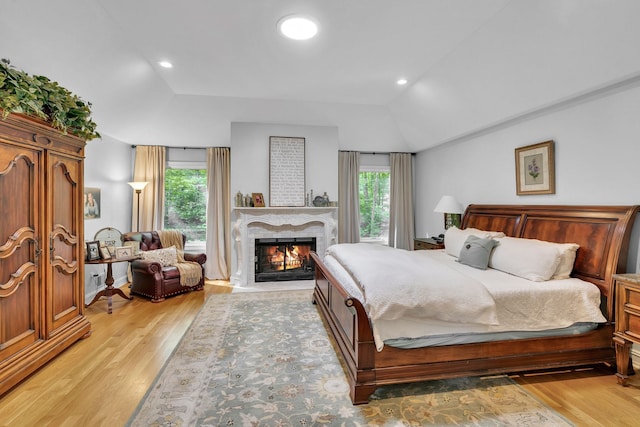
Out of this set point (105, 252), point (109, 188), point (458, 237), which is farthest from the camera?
point (109, 188)

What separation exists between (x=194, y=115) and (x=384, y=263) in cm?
407

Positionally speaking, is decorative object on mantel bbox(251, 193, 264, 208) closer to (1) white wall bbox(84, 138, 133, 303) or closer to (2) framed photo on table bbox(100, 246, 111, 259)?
(2) framed photo on table bbox(100, 246, 111, 259)

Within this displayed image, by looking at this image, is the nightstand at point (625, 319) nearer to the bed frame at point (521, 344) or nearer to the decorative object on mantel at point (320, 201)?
the bed frame at point (521, 344)

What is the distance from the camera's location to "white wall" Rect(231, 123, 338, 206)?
5184mm

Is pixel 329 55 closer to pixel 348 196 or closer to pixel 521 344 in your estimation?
pixel 348 196

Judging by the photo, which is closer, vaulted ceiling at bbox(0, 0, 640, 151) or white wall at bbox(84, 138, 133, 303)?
vaulted ceiling at bbox(0, 0, 640, 151)

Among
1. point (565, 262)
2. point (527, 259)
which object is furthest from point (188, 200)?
point (565, 262)

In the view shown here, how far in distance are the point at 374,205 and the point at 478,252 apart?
3330 mm

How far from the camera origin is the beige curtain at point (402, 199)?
20.4ft

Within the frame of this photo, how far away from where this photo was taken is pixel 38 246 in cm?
254

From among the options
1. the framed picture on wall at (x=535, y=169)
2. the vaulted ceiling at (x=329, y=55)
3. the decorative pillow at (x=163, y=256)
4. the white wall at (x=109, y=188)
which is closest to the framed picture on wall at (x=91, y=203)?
the white wall at (x=109, y=188)

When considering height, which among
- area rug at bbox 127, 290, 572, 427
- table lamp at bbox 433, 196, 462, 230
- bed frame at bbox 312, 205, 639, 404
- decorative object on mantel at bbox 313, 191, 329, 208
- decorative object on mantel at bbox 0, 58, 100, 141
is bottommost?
area rug at bbox 127, 290, 572, 427

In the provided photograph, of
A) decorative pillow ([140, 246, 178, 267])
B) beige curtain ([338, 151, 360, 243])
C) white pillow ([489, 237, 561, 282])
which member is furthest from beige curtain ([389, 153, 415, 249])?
decorative pillow ([140, 246, 178, 267])

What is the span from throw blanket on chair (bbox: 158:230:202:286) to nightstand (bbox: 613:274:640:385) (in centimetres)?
482
